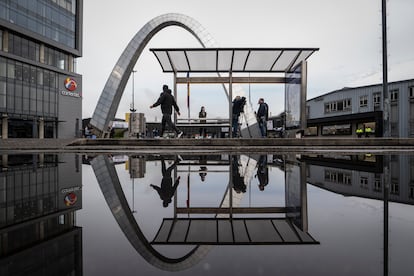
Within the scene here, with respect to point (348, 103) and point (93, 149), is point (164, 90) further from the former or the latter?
point (348, 103)

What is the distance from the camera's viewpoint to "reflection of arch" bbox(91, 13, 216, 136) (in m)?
33.5

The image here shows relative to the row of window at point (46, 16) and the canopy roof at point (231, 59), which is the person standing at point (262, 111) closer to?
the canopy roof at point (231, 59)

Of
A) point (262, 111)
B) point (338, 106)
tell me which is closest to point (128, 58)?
point (262, 111)

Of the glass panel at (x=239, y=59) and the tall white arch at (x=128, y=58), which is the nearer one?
the glass panel at (x=239, y=59)

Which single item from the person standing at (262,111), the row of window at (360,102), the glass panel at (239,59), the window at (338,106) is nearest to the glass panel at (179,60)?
the glass panel at (239,59)

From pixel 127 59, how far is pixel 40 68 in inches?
577

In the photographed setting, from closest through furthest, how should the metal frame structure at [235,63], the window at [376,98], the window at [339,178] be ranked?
the window at [339,178] < the metal frame structure at [235,63] < the window at [376,98]

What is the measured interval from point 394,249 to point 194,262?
800 mm

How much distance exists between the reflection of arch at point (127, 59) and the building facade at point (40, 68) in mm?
8250

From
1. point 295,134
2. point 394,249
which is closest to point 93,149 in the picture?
point 295,134

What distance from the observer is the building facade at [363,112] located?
1267 inches

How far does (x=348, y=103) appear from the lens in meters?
37.4

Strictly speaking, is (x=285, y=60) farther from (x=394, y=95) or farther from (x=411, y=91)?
(x=394, y=95)

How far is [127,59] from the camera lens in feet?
114
